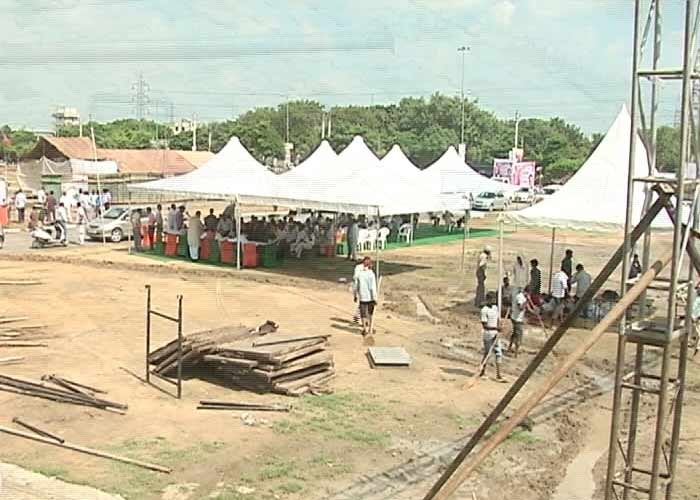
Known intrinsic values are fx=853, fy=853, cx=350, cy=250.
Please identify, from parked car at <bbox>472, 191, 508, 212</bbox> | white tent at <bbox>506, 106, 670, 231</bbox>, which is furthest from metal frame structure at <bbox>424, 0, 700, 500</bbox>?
parked car at <bbox>472, 191, 508, 212</bbox>

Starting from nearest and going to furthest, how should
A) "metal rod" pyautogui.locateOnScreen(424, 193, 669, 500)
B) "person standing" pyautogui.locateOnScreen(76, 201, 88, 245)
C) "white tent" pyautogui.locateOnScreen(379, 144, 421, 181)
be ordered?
"metal rod" pyautogui.locateOnScreen(424, 193, 669, 500)
"person standing" pyautogui.locateOnScreen(76, 201, 88, 245)
"white tent" pyautogui.locateOnScreen(379, 144, 421, 181)

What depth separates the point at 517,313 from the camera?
15.7 meters

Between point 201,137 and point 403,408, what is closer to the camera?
point 403,408

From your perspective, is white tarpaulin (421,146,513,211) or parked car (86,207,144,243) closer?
parked car (86,207,144,243)

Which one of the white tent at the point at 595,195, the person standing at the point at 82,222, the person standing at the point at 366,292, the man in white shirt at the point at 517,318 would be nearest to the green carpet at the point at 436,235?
the person standing at the point at 82,222

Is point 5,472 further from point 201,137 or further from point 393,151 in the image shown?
point 201,137

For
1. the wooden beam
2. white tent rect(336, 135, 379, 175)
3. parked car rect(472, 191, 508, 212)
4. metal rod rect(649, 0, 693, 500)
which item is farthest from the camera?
parked car rect(472, 191, 508, 212)

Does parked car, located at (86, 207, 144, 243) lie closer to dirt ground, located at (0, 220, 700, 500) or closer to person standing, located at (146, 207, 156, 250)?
person standing, located at (146, 207, 156, 250)

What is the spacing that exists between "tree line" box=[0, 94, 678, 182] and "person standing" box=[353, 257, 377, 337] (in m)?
55.9

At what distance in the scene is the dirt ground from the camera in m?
10.2

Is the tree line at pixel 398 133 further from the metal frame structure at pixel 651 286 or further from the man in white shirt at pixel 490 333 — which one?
the metal frame structure at pixel 651 286

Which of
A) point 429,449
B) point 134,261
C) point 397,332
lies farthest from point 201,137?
point 429,449

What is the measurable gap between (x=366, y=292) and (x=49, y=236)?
59.5ft

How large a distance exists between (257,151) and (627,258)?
71.0 metres
